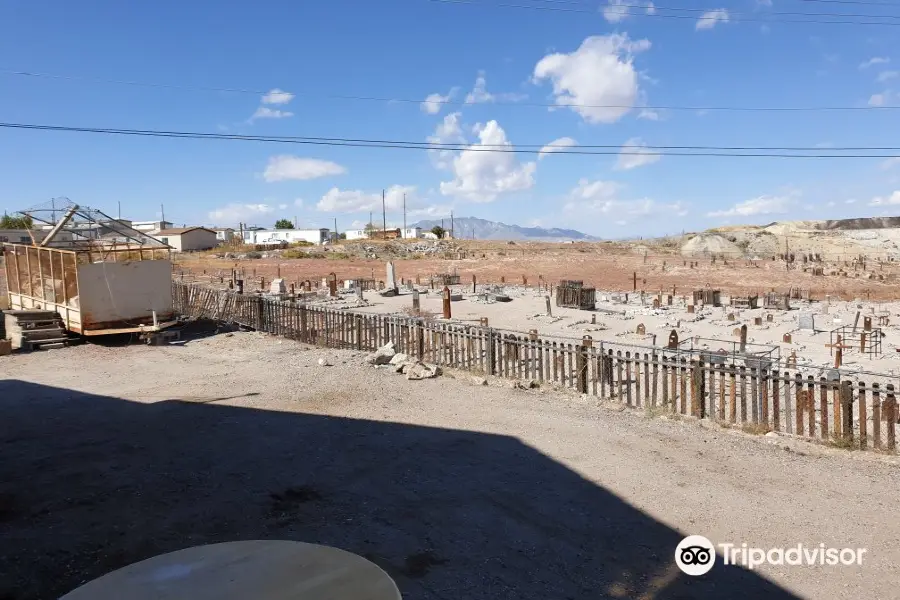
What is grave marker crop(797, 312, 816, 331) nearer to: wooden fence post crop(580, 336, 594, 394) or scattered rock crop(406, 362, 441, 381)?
wooden fence post crop(580, 336, 594, 394)

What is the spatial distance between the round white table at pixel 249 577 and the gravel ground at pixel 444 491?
1.66 metres

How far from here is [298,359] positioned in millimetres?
13352

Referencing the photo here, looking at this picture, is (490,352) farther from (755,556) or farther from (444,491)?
(755,556)

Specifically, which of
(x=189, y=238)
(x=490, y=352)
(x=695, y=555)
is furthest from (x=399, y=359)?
(x=189, y=238)

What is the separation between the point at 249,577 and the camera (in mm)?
2676

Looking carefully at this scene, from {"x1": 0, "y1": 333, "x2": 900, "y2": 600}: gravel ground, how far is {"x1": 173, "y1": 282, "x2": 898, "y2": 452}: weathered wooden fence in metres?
0.55

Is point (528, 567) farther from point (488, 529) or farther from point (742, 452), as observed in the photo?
point (742, 452)

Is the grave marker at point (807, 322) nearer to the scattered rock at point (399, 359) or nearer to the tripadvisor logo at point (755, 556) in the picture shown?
the scattered rock at point (399, 359)

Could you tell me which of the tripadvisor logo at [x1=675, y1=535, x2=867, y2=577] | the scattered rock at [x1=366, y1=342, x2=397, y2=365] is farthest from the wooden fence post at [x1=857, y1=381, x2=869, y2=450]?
the scattered rock at [x1=366, y1=342, x2=397, y2=365]

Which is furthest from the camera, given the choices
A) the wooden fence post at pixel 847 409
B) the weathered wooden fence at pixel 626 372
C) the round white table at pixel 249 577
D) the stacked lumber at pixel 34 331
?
the stacked lumber at pixel 34 331

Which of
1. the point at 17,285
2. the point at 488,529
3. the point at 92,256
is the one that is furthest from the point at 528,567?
the point at 17,285

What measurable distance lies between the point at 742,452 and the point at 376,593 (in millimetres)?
6293

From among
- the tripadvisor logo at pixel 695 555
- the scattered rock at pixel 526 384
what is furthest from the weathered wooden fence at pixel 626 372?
the tripadvisor logo at pixel 695 555

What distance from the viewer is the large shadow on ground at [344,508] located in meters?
4.49
